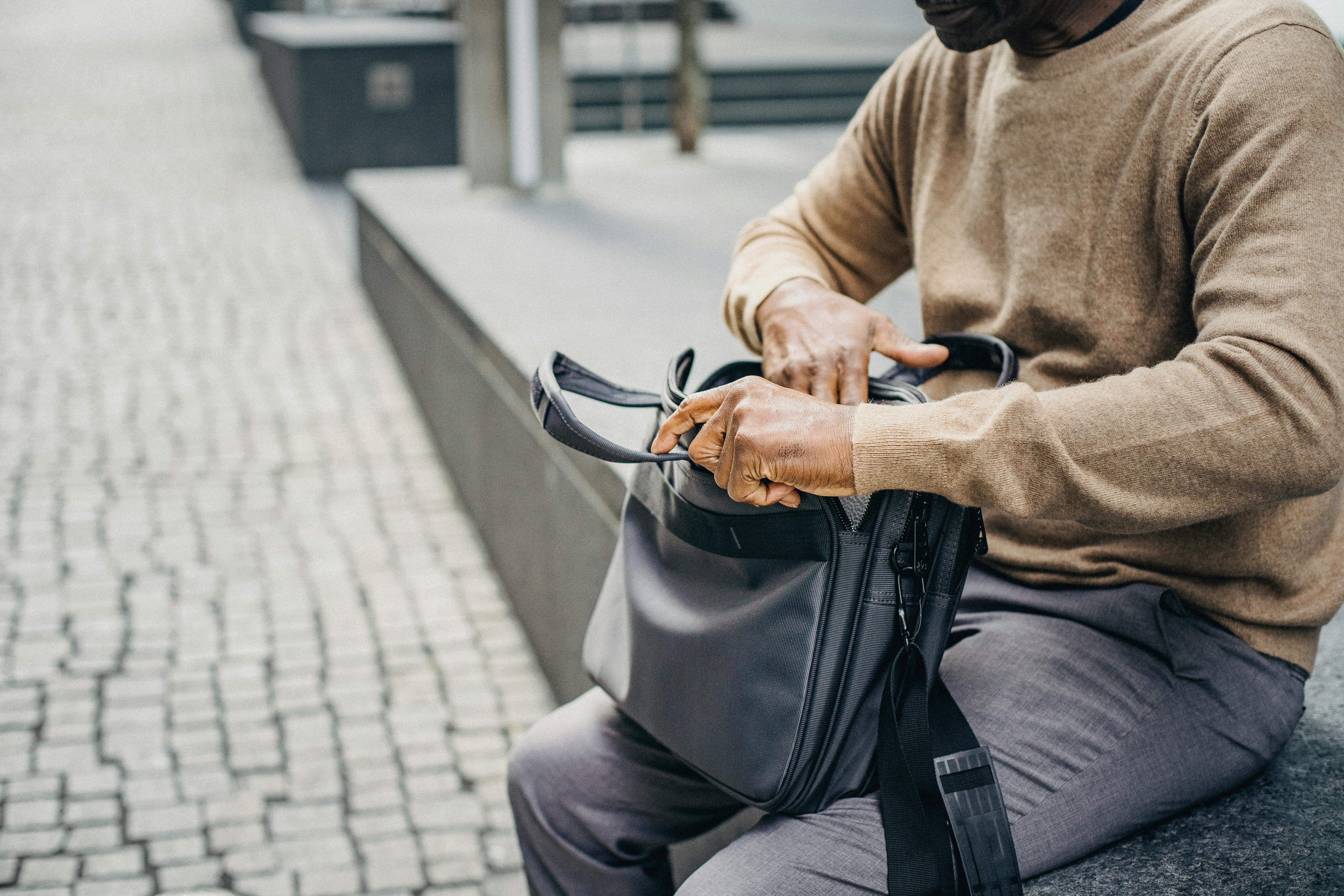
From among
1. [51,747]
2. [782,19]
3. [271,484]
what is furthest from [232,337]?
[782,19]

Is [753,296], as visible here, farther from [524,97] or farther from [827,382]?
[524,97]

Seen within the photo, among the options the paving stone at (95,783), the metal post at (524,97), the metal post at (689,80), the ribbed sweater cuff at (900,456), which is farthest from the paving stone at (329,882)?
the metal post at (689,80)

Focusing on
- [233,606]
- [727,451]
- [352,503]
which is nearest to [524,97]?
[352,503]

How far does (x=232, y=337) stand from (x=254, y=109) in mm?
10401

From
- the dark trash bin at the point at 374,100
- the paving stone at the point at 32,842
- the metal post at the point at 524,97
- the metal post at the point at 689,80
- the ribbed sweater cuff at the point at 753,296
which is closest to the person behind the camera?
the ribbed sweater cuff at the point at 753,296

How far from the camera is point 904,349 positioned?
179cm

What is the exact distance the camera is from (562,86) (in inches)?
293

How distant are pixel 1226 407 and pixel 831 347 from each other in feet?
1.96

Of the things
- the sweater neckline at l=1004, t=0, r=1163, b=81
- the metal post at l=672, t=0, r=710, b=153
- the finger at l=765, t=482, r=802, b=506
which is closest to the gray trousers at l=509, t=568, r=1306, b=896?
the finger at l=765, t=482, r=802, b=506

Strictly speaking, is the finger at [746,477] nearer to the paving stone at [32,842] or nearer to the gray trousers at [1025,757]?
the gray trousers at [1025,757]

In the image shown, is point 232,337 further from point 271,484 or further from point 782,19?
point 782,19

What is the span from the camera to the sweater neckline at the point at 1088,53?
158 cm

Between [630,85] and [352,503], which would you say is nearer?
[352,503]

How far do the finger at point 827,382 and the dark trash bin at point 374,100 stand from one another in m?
10.6
